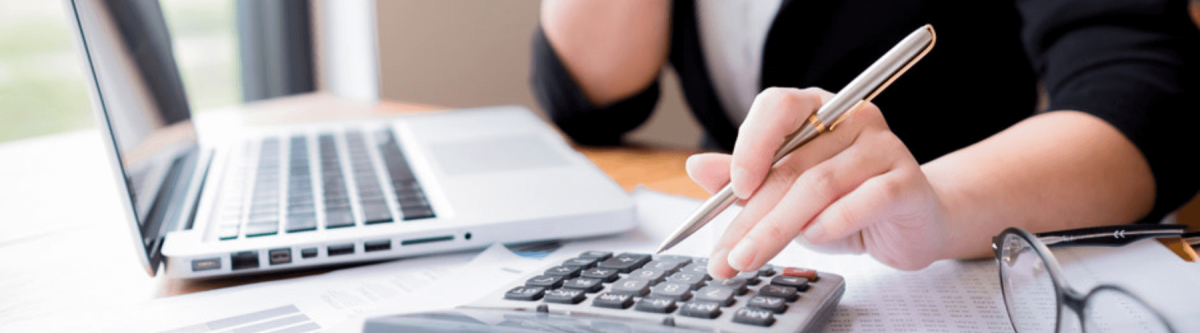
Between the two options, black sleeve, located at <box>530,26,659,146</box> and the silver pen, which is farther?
black sleeve, located at <box>530,26,659,146</box>

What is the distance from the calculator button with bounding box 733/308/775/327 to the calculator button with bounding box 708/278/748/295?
27 mm

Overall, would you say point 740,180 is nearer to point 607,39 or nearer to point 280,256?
point 280,256

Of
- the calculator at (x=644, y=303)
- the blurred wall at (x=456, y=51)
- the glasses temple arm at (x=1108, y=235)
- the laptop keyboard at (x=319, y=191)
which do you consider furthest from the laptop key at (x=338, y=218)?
the blurred wall at (x=456, y=51)

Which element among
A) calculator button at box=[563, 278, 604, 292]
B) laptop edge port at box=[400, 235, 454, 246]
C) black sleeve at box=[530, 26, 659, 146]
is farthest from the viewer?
black sleeve at box=[530, 26, 659, 146]

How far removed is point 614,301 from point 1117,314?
0.18 meters

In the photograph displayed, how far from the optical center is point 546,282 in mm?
384

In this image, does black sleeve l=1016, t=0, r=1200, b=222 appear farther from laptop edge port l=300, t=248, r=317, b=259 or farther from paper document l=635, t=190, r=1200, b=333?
laptop edge port l=300, t=248, r=317, b=259

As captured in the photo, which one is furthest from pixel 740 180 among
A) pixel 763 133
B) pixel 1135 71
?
pixel 1135 71

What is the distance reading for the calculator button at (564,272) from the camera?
0.40 m

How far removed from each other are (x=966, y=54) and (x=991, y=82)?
5cm

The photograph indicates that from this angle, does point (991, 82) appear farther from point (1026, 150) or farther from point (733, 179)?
point (733, 179)

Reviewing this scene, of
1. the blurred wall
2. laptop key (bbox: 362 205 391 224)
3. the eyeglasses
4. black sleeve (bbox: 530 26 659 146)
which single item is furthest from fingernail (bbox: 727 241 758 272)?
the blurred wall

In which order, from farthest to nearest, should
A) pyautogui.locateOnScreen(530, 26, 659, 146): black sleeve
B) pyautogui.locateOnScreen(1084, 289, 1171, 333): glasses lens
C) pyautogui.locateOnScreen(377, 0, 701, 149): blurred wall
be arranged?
1. pyautogui.locateOnScreen(377, 0, 701, 149): blurred wall
2. pyautogui.locateOnScreen(530, 26, 659, 146): black sleeve
3. pyautogui.locateOnScreen(1084, 289, 1171, 333): glasses lens

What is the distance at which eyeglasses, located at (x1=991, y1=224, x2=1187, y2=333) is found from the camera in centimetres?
28
